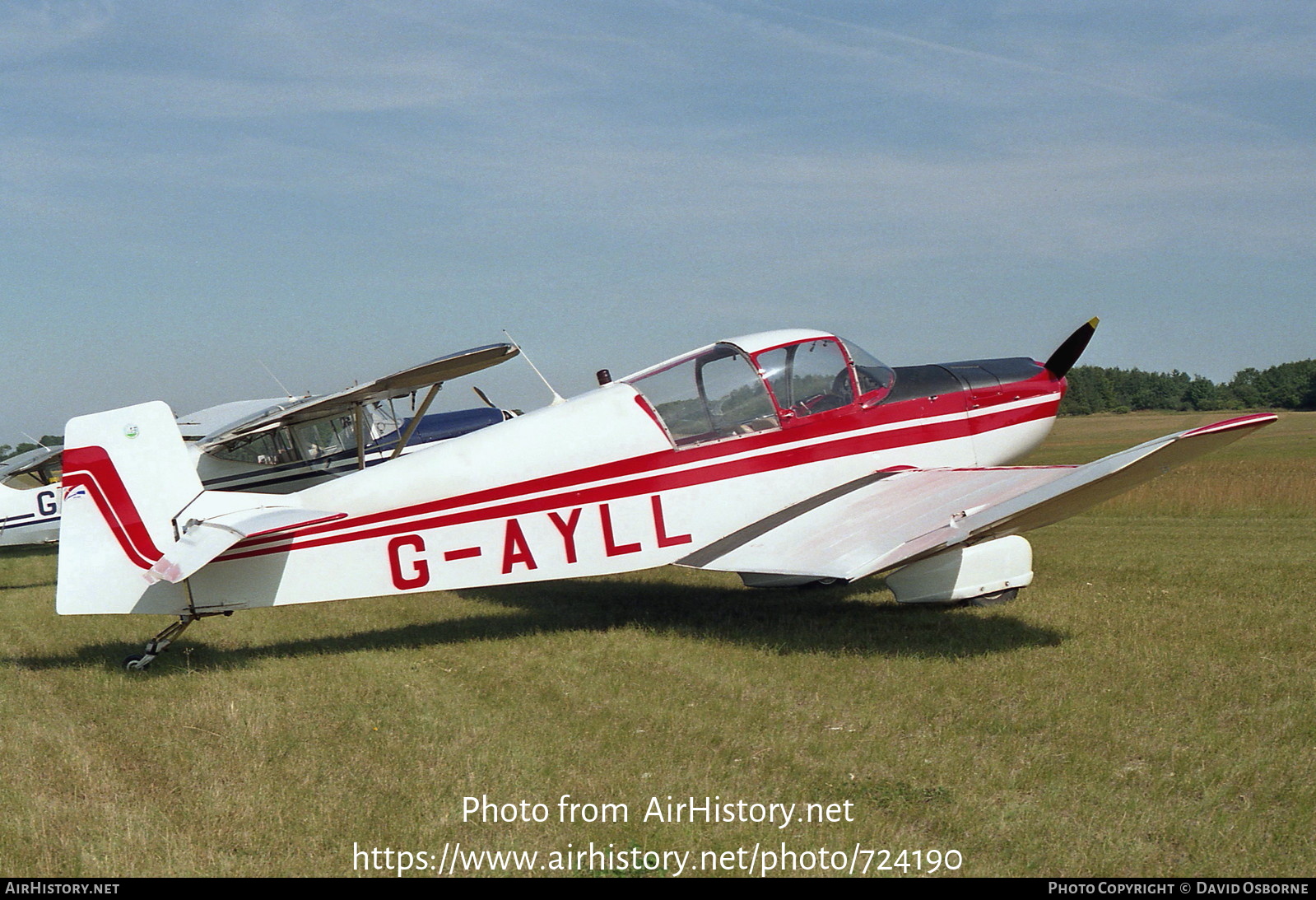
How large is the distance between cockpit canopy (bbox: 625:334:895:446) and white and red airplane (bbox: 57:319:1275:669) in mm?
14

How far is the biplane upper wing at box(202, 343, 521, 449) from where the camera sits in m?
9.45

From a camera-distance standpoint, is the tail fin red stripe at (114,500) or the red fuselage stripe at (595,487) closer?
the tail fin red stripe at (114,500)

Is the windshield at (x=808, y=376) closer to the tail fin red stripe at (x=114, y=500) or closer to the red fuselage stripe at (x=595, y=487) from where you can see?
the red fuselage stripe at (x=595, y=487)

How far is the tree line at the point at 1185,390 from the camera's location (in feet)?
106

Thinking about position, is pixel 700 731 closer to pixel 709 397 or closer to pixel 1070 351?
pixel 709 397

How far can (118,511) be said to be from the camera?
607 cm

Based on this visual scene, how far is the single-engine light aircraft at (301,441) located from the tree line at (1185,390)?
2466 centimetres

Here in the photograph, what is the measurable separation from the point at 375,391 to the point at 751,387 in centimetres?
491

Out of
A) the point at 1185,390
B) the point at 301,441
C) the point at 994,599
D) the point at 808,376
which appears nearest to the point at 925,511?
the point at 994,599

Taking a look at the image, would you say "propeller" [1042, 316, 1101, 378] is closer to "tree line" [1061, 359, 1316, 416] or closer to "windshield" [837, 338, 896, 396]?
"windshield" [837, 338, 896, 396]

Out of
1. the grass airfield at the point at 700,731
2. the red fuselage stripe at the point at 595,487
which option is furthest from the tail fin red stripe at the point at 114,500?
the grass airfield at the point at 700,731
